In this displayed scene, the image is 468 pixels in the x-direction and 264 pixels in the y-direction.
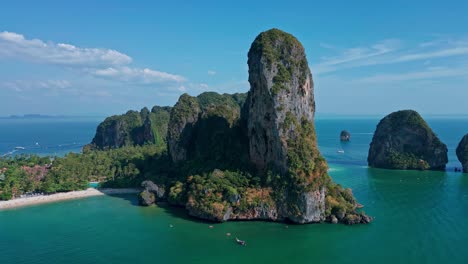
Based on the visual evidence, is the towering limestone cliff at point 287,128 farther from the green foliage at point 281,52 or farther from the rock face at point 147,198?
the rock face at point 147,198

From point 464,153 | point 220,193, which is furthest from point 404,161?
point 220,193

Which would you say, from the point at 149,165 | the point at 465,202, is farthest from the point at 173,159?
the point at 465,202

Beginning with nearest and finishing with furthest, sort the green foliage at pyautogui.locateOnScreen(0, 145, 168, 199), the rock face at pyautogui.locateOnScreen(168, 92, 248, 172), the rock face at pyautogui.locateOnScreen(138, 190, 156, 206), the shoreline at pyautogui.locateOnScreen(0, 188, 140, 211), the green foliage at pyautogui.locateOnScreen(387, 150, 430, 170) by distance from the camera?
the rock face at pyautogui.locateOnScreen(138, 190, 156, 206) < the rock face at pyautogui.locateOnScreen(168, 92, 248, 172) < the shoreline at pyautogui.locateOnScreen(0, 188, 140, 211) < the green foliage at pyautogui.locateOnScreen(0, 145, 168, 199) < the green foliage at pyautogui.locateOnScreen(387, 150, 430, 170)

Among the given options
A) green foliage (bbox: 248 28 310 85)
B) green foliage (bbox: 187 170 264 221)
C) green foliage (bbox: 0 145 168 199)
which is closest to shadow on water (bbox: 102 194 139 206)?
green foliage (bbox: 0 145 168 199)

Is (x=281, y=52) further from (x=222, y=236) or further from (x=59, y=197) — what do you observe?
(x=59, y=197)

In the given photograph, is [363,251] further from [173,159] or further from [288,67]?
[173,159]

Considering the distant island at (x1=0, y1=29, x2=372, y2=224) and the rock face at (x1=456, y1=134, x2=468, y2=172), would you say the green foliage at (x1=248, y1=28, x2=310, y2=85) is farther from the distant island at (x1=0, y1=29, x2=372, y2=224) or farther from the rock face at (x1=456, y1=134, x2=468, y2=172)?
the rock face at (x1=456, y1=134, x2=468, y2=172)

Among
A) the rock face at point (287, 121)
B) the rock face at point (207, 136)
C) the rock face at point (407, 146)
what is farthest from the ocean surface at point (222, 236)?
the rock face at point (407, 146)
